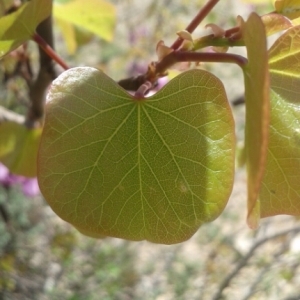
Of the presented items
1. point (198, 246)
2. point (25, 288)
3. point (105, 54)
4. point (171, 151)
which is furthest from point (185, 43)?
point (105, 54)

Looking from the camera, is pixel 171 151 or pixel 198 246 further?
pixel 198 246

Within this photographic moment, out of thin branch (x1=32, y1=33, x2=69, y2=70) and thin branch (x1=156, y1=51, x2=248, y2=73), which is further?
thin branch (x1=32, y1=33, x2=69, y2=70)

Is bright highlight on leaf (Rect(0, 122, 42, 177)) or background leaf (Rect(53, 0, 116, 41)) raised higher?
background leaf (Rect(53, 0, 116, 41))

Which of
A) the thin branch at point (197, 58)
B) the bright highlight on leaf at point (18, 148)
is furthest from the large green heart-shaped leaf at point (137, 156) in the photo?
the bright highlight on leaf at point (18, 148)

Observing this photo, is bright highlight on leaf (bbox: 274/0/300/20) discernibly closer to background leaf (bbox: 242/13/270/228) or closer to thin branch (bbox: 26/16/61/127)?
background leaf (bbox: 242/13/270/228)

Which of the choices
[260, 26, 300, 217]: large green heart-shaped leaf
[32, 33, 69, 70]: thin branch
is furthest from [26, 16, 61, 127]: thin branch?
[260, 26, 300, 217]: large green heart-shaped leaf

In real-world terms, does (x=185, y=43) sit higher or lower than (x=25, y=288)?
higher

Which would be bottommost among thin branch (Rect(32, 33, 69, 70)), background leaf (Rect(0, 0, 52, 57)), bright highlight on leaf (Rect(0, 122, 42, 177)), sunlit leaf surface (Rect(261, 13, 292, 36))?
bright highlight on leaf (Rect(0, 122, 42, 177))

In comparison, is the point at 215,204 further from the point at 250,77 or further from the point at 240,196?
the point at 240,196
